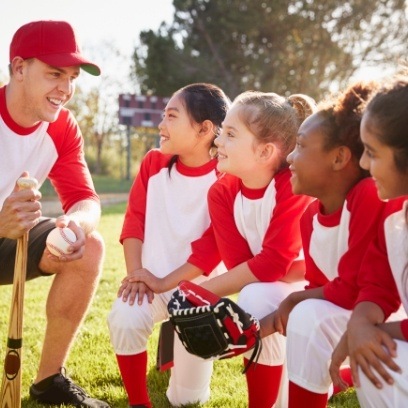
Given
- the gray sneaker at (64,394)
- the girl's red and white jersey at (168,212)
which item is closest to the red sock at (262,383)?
the girl's red and white jersey at (168,212)

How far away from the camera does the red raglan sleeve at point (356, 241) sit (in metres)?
2.37

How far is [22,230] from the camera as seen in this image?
2.76 meters

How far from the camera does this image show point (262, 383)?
2.71m

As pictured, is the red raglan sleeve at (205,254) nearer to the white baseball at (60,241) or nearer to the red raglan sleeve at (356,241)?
the white baseball at (60,241)

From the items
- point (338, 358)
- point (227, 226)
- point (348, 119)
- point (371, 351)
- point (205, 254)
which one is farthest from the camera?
point (205, 254)

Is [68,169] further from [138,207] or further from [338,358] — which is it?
[338,358]

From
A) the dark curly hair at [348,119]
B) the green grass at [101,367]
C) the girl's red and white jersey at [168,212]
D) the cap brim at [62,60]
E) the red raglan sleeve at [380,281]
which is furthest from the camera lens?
the cap brim at [62,60]

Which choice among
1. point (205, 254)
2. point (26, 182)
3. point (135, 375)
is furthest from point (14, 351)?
point (205, 254)

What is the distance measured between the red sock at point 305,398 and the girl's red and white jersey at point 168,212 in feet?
3.36

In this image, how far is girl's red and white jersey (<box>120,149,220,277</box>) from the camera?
3.26 m

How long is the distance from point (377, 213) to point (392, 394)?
2.27 feet

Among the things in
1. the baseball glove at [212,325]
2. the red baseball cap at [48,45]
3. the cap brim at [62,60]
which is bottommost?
the baseball glove at [212,325]

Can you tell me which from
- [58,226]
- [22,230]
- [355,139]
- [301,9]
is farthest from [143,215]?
[301,9]

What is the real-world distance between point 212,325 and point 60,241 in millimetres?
980
